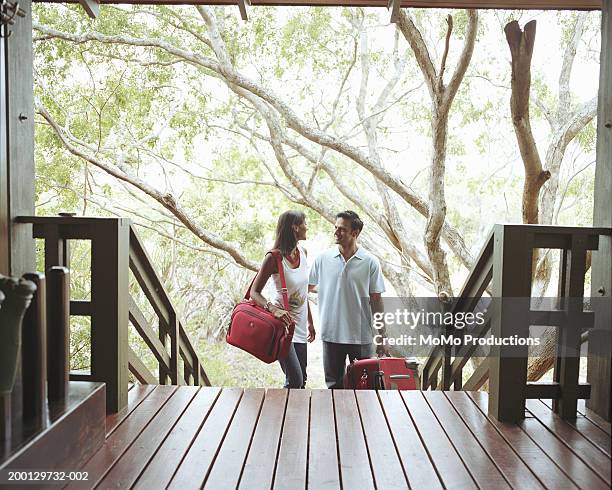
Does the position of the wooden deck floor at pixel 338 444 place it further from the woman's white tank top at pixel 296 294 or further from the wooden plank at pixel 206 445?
the woman's white tank top at pixel 296 294

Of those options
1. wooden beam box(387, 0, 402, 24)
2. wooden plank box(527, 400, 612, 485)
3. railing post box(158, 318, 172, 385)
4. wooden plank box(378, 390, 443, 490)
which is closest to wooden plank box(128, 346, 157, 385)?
railing post box(158, 318, 172, 385)

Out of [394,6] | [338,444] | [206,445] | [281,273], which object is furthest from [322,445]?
[394,6]

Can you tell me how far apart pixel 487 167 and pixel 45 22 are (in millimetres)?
6272

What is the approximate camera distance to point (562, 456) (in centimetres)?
234

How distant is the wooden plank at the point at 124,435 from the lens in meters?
2.17

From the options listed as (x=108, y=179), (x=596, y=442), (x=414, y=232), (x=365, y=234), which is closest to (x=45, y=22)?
(x=108, y=179)

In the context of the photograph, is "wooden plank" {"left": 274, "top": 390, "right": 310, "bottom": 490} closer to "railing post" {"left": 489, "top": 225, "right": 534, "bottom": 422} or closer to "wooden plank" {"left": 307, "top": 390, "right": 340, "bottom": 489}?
"wooden plank" {"left": 307, "top": 390, "right": 340, "bottom": 489}

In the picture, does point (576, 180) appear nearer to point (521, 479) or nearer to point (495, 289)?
point (495, 289)

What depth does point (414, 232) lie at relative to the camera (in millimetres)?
10586

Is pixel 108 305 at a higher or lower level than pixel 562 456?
higher

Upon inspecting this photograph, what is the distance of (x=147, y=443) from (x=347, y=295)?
5.95 ft

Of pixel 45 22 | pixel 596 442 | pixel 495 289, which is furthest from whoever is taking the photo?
pixel 45 22

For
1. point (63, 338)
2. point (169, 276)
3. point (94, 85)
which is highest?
point (94, 85)

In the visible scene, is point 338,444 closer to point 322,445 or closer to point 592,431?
point 322,445
